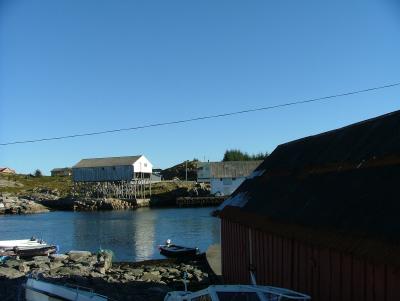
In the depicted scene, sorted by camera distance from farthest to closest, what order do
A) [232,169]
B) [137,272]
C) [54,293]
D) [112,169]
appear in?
[112,169] < [232,169] < [137,272] < [54,293]

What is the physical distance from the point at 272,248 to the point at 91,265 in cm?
1701

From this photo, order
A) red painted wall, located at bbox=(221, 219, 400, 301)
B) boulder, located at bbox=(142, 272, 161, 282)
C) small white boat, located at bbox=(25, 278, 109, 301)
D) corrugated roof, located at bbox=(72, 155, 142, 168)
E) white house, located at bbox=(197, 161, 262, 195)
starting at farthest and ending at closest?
corrugated roof, located at bbox=(72, 155, 142, 168)
white house, located at bbox=(197, 161, 262, 195)
boulder, located at bbox=(142, 272, 161, 282)
small white boat, located at bbox=(25, 278, 109, 301)
red painted wall, located at bbox=(221, 219, 400, 301)

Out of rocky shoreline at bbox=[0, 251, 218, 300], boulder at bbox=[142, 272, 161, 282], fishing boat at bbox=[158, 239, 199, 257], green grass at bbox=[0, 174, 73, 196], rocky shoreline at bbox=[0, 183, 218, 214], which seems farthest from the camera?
green grass at bbox=[0, 174, 73, 196]

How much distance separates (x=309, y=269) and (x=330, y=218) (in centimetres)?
155

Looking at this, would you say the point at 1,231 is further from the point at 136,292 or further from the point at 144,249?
the point at 136,292

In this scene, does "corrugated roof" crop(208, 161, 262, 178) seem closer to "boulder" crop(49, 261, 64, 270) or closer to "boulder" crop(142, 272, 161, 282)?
"boulder" crop(49, 261, 64, 270)

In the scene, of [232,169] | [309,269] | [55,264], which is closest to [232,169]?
[232,169]

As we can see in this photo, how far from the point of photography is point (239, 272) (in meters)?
17.4

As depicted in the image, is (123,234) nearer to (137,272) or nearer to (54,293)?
(137,272)

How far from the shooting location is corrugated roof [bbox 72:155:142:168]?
4311 inches

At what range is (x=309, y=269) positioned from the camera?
11898 millimetres

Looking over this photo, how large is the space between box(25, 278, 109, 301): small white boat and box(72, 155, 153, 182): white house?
90759mm

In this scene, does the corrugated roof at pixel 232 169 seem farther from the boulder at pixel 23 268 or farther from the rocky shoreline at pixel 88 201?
the boulder at pixel 23 268

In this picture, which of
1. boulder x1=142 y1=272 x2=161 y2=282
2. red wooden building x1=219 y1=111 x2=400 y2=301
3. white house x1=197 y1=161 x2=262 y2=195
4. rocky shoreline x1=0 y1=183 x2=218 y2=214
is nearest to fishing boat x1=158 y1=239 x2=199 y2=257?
boulder x1=142 y1=272 x2=161 y2=282
